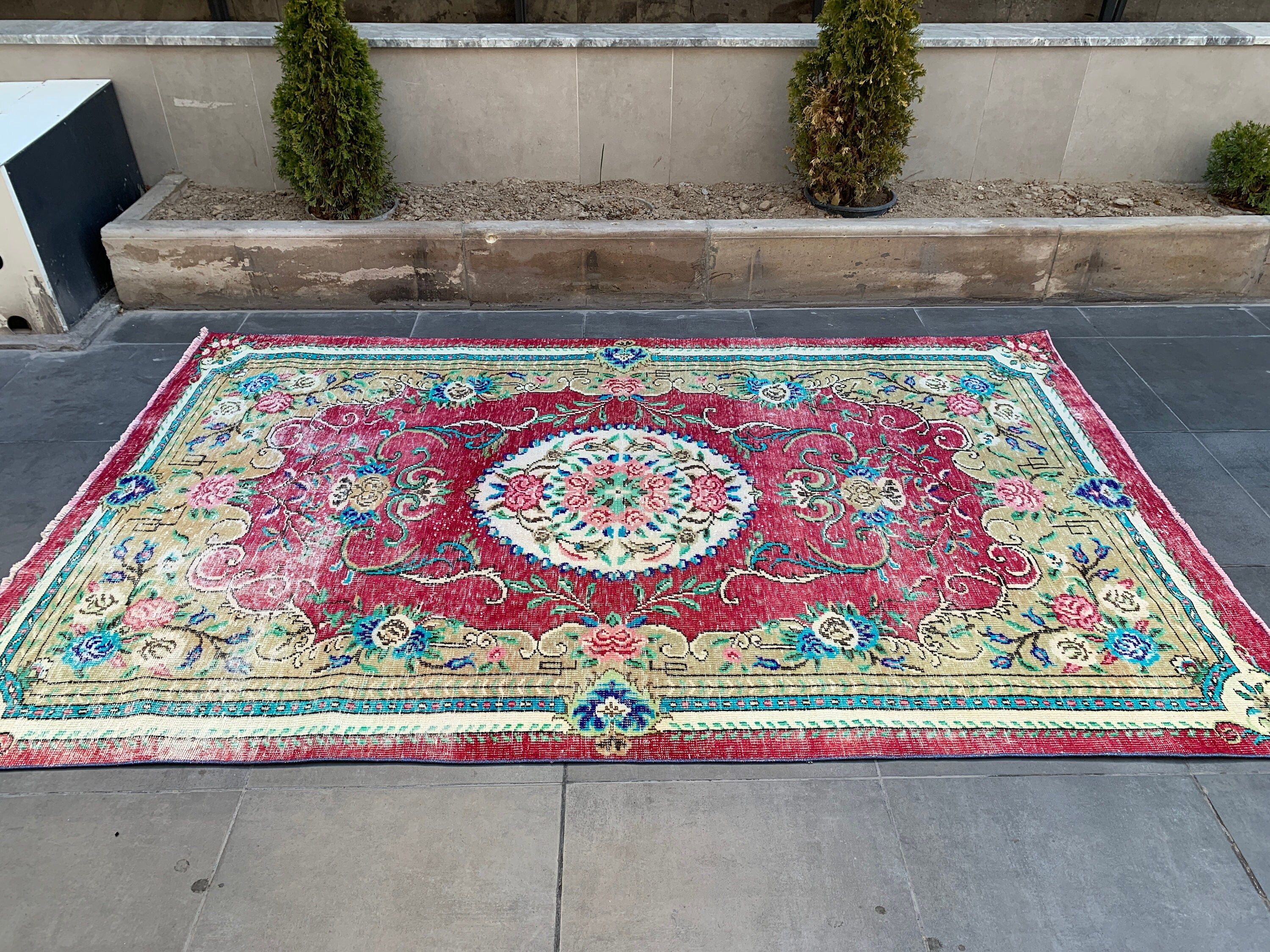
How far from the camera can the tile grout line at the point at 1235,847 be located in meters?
2.19

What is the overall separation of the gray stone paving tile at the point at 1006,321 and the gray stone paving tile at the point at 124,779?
3.70 m

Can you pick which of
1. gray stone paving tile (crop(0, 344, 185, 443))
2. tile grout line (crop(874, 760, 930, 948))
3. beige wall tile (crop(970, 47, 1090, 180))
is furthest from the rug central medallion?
beige wall tile (crop(970, 47, 1090, 180))

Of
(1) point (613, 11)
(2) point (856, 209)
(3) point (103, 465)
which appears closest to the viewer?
(3) point (103, 465)

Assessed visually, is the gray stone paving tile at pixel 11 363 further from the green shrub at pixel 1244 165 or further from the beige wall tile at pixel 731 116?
the green shrub at pixel 1244 165

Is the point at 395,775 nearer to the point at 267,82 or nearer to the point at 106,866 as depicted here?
the point at 106,866

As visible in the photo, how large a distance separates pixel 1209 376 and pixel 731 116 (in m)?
2.79

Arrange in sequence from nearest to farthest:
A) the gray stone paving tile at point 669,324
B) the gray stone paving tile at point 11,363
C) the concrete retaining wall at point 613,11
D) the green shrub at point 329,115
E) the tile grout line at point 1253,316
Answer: the gray stone paving tile at point 11,363 → the green shrub at point 329,115 → the gray stone paving tile at point 669,324 → the tile grout line at point 1253,316 → the concrete retaining wall at point 613,11

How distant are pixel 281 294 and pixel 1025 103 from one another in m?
4.23

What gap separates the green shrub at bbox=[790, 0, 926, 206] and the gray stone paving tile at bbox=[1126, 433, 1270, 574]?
192 cm

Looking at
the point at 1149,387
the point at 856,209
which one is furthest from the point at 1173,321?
the point at 856,209

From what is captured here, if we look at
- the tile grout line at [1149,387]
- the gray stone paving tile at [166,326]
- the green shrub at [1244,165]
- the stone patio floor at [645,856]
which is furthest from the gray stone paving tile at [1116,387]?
the gray stone paving tile at [166,326]

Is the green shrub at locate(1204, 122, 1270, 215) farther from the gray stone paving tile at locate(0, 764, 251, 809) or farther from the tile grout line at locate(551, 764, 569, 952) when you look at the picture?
the gray stone paving tile at locate(0, 764, 251, 809)

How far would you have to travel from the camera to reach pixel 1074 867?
2.25 m

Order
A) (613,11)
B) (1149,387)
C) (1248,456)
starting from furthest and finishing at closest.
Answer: (613,11) → (1149,387) → (1248,456)
